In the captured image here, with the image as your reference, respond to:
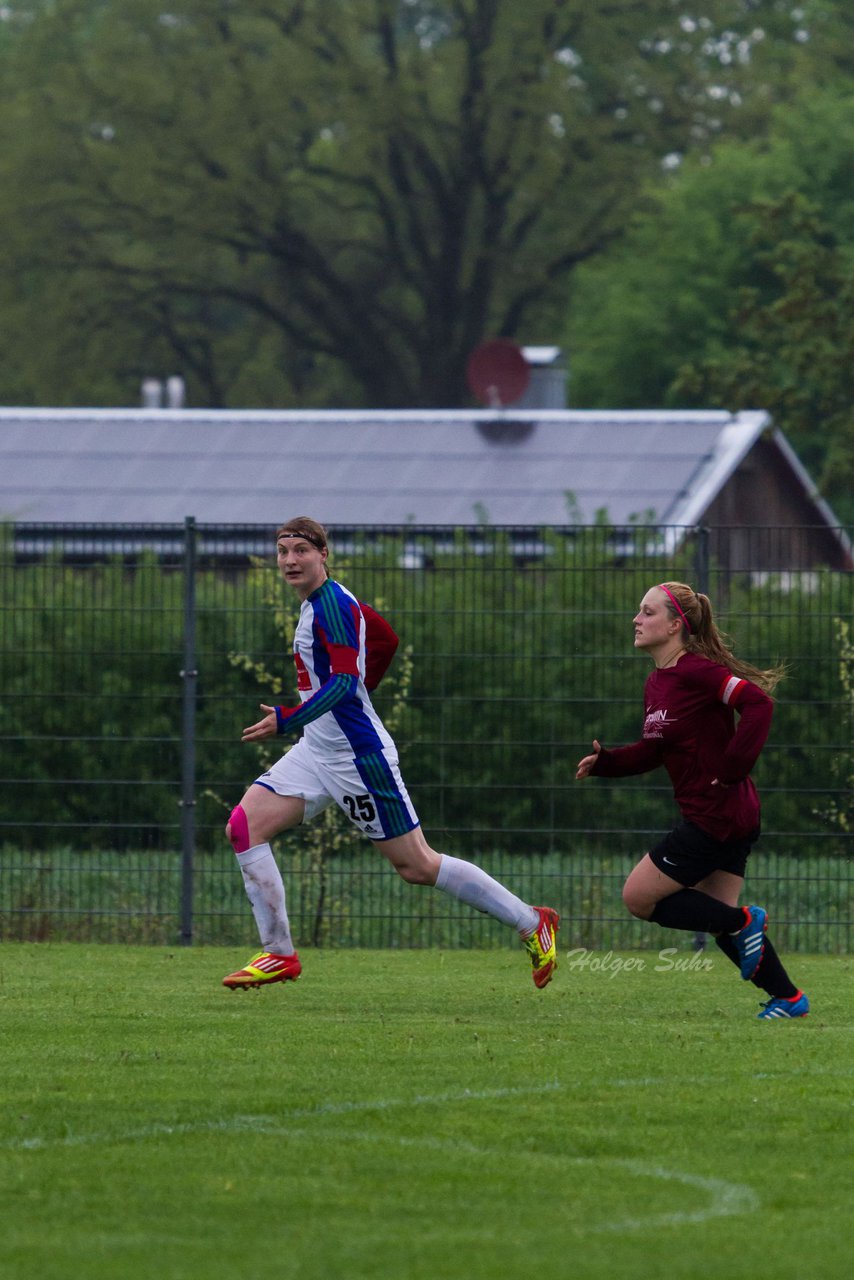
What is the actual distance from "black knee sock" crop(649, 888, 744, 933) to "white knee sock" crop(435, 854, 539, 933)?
570 millimetres

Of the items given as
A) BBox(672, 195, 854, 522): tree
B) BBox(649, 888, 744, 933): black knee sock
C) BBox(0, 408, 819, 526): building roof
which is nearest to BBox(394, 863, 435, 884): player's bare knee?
BBox(649, 888, 744, 933): black knee sock

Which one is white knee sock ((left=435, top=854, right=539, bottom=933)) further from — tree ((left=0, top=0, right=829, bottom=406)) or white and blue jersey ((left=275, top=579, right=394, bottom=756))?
tree ((left=0, top=0, right=829, bottom=406))

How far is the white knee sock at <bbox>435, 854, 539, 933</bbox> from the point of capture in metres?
9.16

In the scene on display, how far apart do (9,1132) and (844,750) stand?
723cm

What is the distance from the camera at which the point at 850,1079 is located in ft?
23.8

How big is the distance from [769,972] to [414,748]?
4608 millimetres

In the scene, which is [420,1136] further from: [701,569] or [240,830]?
[701,569]

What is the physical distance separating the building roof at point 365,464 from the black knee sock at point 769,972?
18.8 m

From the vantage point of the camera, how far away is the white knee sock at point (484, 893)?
916cm

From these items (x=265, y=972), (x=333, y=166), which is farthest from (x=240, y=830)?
(x=333, y=166)

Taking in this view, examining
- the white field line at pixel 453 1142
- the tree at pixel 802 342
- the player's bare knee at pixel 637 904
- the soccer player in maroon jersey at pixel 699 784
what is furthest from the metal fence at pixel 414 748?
the tree at pixel 802 342

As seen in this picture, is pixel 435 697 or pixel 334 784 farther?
pixel 435 697

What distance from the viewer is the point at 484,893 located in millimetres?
9180

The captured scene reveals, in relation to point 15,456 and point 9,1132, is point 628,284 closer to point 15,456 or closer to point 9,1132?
point 15,456
